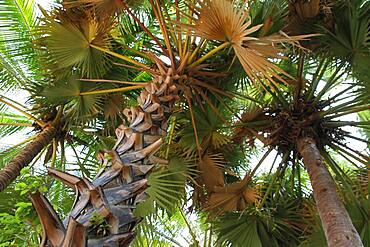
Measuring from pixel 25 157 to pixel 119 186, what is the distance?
253 cm

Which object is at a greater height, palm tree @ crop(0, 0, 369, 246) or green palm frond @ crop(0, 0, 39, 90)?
green palm frond @ crop(0, 0, 39, 90)

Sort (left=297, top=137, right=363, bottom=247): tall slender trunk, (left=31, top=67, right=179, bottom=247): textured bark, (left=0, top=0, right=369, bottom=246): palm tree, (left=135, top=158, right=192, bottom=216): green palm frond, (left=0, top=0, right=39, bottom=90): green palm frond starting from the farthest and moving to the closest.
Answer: (left=0, top=0, right=39, bottom=90): green palm frond → (left=135, top=158, right=192, bottom=216): green palm frond → (left=0, top=0, right=369, bottom=246): palm tree → (left=297, top=137, right=363, bottom=247): tall slender trunk → (left=31, top=67, right=179, bottom=247): textured bark

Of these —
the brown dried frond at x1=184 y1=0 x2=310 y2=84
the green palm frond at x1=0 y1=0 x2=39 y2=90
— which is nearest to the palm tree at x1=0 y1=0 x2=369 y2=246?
the brown dried frond at x1=184 y1=0 x2=310 y2=84

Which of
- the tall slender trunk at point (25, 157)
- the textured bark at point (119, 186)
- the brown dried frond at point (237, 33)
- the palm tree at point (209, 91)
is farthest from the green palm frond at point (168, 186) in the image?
the tall slender trunk at point (25, 157)

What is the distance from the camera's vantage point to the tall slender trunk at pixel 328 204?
3.05 m

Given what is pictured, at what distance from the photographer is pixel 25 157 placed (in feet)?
15.8

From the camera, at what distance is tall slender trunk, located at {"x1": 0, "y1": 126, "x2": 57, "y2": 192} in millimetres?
4434

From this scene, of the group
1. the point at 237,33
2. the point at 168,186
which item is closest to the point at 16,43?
the point at 168,186

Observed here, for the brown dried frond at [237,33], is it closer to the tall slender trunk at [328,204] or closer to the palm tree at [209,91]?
the palm tree at [209,91]

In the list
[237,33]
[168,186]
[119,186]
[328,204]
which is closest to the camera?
[119,186]

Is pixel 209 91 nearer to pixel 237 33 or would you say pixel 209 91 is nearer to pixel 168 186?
pixel 168 186

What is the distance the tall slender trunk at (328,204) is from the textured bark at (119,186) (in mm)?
1371

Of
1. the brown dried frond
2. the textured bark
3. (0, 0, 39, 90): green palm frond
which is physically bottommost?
the textured bark

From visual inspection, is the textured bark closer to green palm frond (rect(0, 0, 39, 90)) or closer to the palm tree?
the palm tree
